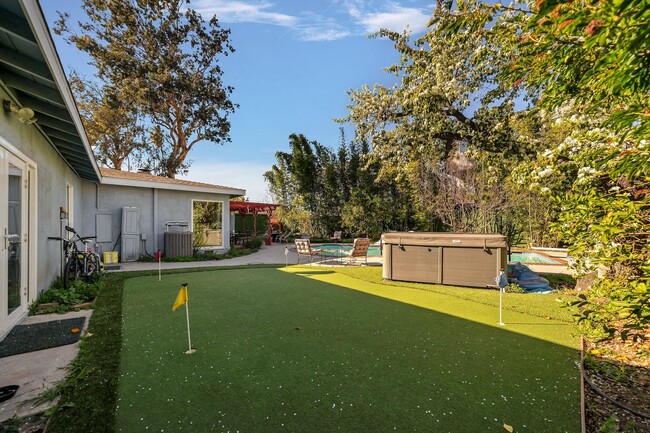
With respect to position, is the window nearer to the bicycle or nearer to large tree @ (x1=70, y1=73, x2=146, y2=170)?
the bicycle

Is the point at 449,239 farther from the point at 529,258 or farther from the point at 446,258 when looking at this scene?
the point at 529,258

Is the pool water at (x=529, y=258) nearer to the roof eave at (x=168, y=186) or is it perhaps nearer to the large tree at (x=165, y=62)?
the roof eave at (x=168, y=186)

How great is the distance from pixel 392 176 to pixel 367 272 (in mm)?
9543

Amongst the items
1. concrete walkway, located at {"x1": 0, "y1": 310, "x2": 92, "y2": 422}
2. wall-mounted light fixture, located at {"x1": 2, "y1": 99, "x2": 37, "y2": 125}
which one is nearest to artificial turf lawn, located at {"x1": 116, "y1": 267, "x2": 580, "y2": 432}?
concrete walkway, located at {"x1": 0, "y1": 310, "x2": 92, "y2": 422}

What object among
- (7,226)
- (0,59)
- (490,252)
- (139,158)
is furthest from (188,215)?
(139,158)

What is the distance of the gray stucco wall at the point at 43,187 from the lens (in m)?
3.97

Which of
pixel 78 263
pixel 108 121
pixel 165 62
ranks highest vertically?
pixel 165 62

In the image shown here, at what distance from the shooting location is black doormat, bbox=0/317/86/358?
3293mm

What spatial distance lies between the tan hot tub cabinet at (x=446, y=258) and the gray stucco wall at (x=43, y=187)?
6.42 meters

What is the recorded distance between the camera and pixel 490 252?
634cm

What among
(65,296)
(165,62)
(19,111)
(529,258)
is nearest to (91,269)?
(65,296)

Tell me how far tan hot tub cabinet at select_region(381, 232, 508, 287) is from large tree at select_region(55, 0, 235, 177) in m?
18.2

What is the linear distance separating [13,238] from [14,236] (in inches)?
1.1

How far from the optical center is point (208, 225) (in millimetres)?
15195
